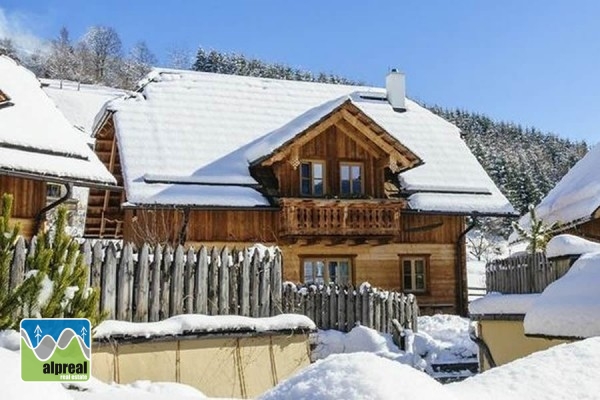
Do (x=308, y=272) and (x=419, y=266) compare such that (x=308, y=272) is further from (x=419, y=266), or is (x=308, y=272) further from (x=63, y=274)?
(x=63, y=274)

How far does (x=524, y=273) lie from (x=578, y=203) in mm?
11895

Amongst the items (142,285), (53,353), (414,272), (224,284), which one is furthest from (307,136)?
(53,353)

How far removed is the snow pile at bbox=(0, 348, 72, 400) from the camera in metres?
2.66

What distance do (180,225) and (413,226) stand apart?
333 inches

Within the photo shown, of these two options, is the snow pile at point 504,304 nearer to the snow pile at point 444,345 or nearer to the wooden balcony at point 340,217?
the snow pile at point 444,345

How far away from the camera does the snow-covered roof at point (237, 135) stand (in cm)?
2198

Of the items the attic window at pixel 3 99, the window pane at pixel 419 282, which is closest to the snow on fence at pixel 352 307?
the window pane at pixel 419 282

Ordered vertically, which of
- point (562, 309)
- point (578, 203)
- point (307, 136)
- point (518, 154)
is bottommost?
point (562, 309)

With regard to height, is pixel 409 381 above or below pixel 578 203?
below

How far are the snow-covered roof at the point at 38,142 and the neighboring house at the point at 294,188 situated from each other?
3436 millimetres

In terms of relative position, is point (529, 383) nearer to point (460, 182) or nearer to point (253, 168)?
point (253, 168)

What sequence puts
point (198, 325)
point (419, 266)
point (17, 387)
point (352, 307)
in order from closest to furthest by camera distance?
point (17, 387) → point (198, 325) → point (352, 307) → point (419, 266)

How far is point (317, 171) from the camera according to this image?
23.4 meters

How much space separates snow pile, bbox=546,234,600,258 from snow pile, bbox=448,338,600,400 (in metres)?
6.15
